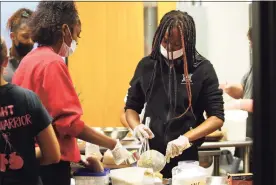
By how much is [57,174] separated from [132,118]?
45 cm

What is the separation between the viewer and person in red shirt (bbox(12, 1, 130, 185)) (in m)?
1.40

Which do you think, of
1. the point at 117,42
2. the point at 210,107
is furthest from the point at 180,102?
the point at 117,42

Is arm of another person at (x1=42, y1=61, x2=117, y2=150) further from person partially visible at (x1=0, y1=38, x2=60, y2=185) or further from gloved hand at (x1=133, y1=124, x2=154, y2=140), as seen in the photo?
gloved hand at (x1=133, y1=124, x2=154, y2=140)

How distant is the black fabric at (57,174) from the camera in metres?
1.43

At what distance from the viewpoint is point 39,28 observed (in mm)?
1507

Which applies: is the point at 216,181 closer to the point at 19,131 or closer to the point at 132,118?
the point at 132,118

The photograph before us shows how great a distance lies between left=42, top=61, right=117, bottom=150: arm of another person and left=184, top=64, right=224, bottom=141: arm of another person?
461 millimetres

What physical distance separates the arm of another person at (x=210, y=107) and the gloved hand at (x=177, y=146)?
0.14ft

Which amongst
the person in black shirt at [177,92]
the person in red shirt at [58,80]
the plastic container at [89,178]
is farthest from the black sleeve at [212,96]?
the plastic container at [89,178]

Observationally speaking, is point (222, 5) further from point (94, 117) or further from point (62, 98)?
point (62, 98)

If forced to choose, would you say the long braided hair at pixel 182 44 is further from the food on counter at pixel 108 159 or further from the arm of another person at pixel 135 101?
the food on counter at pixel 108 159

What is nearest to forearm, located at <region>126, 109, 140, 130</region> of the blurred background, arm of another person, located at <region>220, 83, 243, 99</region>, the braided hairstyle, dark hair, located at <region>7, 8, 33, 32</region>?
dark hair, located at <region>7, 8, 33, 32</region>

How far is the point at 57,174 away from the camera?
146 centimetres

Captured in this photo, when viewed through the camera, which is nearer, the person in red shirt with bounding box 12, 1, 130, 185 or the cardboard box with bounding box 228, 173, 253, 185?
the person in red shirt with bounding box 12, 1, 130, 185
